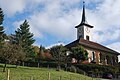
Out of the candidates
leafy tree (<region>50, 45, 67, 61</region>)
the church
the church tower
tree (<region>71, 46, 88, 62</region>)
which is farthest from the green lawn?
the church tower

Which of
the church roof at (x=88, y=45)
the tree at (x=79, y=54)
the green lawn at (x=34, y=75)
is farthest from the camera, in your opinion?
the church roof at (x=88, y=45)

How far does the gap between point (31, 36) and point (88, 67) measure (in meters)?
16.7

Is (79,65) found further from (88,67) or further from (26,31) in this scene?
(26,31)

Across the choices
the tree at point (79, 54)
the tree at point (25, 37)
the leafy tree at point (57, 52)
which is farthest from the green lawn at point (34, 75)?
the tree at point (25, 37)

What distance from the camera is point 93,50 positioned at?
219 ft

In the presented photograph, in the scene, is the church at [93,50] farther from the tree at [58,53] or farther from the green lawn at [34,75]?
the green lawn at [34,75]

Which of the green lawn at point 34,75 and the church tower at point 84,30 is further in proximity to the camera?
the church tower at point 84,30

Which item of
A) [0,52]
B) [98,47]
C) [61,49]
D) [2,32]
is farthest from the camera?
[98,47]

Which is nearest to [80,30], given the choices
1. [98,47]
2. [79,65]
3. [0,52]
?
[98,47]

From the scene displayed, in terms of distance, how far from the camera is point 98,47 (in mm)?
69000

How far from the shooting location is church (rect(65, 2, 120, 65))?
213 ft

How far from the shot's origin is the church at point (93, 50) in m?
64.9

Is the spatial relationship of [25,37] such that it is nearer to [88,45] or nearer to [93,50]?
[88,45]

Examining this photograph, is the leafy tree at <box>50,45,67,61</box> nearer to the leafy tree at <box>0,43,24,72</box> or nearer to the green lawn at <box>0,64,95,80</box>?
the leafy tree at <box>0,43,24,72</box>
